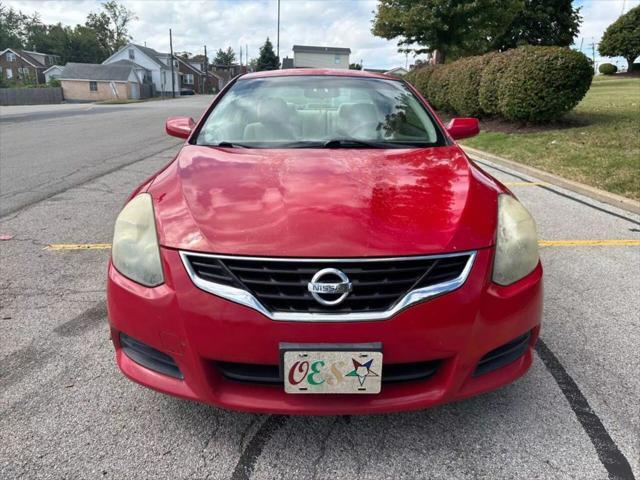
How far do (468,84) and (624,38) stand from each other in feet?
101

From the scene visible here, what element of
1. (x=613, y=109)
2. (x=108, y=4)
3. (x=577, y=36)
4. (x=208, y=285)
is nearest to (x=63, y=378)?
(x=208, y=285)

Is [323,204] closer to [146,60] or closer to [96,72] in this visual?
[96,72]

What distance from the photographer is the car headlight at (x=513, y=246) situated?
72.3 inches

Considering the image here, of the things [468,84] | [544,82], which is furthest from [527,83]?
[468,84]

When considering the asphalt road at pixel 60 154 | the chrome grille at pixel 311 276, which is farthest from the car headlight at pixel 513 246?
the asphalt road at pixel 60 154

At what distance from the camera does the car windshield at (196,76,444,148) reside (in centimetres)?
279

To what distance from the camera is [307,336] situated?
5.36 feet

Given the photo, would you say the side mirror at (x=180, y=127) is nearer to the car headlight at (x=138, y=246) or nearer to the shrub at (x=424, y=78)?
the car headlight at (x=138, y=246)

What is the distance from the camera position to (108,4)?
8438 cm

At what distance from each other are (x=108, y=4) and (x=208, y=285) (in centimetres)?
9810

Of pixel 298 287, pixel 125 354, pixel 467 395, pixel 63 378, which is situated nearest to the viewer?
pixel 298 287

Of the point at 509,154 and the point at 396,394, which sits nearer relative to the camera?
the point at 396,394

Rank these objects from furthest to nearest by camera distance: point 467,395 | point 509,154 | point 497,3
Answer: point 497,3 < point 509,154 < point 467,395

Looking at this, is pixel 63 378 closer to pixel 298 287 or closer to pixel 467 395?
pixel 298 287
